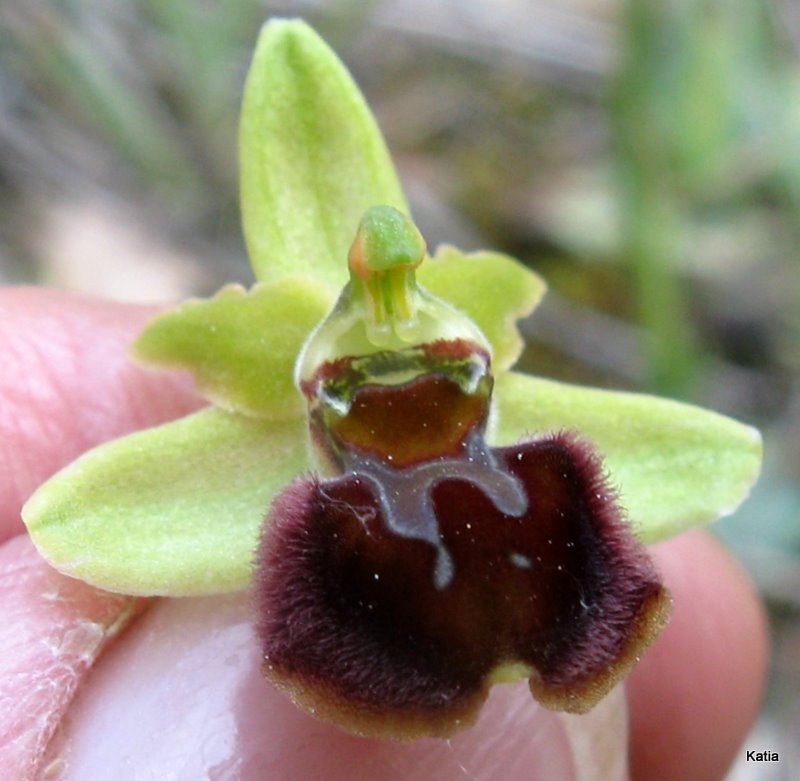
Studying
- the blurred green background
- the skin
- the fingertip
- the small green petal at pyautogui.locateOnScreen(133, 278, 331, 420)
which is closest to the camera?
the small green petal at pyautogui.locateOnScreen(133, 278, 331, 420)

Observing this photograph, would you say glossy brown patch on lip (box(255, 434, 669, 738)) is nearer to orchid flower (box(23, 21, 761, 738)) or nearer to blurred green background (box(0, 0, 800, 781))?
orchid flower (box(23, 21, 761, 738))

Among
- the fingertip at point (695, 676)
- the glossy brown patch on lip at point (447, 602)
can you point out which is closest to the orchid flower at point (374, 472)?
the glossy brown patch on lip at point (447, 602)

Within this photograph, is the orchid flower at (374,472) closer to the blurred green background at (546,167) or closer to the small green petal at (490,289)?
the small green petal at (490,289)

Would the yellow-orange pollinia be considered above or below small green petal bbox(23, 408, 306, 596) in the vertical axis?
above

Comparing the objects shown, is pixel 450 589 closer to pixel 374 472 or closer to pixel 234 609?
pixel 374 472

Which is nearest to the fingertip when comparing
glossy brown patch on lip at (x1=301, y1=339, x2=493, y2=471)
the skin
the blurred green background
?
the skin

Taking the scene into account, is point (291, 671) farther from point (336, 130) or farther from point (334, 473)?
point (336, 130)
